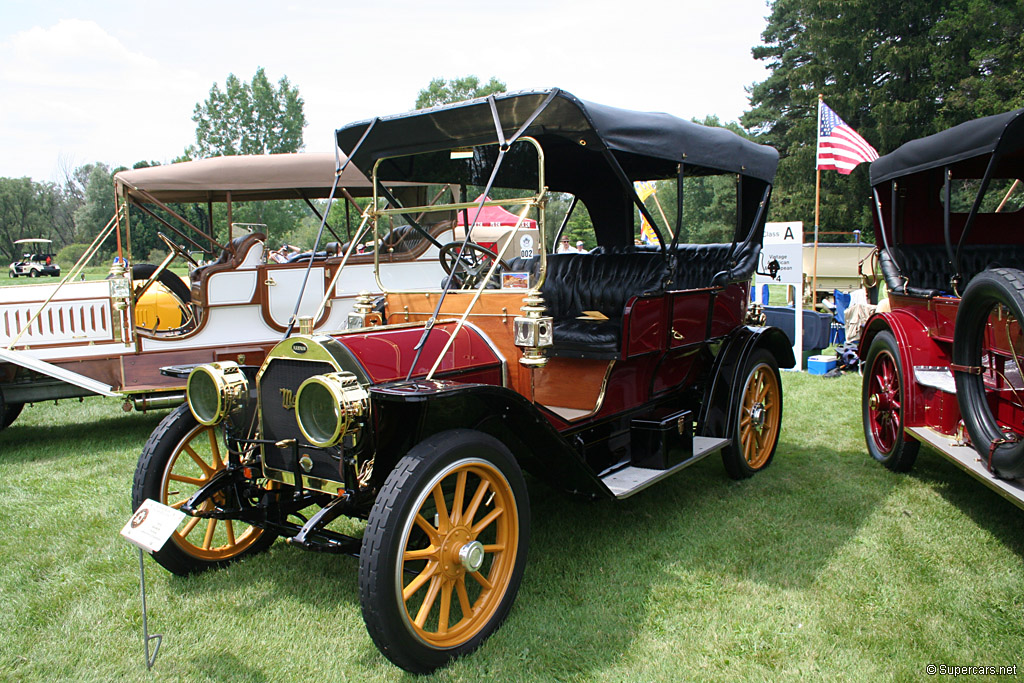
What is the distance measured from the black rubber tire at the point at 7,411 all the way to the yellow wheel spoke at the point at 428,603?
510 cm

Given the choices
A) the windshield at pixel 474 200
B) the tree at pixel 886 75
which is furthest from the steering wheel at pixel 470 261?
the tree at pixel 886 75

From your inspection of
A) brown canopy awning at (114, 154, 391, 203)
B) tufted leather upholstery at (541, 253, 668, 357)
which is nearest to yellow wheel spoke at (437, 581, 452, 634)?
tufted leather upholstery at (541, 253, 668, 357)

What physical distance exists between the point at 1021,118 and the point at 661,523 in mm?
2809

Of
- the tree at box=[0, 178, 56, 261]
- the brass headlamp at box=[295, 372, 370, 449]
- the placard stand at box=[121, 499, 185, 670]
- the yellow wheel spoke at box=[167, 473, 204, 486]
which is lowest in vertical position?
the yellow wheel spoke at box=[167, 473, 204, 486]

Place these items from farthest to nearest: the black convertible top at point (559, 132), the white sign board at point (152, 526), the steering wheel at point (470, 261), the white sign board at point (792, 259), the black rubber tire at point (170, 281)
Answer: the white sign board at point (792, 259) → the black rubber tire at point (170, 281) → the steering wheel at point (470, 261) → the black convertible top at point (559, 132) → the white sign board at point (152, 526)

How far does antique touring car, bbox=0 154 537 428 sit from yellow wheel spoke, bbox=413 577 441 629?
349 cm

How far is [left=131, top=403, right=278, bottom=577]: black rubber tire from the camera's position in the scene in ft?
10.2

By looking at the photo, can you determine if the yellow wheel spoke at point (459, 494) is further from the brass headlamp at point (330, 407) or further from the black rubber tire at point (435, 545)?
the brass headlamp at point (330, 407)

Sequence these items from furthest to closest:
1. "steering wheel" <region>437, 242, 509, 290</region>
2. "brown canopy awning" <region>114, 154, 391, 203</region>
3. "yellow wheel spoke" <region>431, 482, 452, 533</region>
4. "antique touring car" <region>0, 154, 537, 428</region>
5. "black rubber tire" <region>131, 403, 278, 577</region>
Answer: "brown canopy awning" <region>114, 154, 391, 203</region> < "antique touring car" <region>0, 154, 537, 428</region> < "steering wheel" <region>437, 242, 509, 290</region> < "black rubber tire" <region>131, 403, 278, 577</region> < "yellow wheel spoke" <region>431, 482, 452, 533</region>

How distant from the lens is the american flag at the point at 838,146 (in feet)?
28.5

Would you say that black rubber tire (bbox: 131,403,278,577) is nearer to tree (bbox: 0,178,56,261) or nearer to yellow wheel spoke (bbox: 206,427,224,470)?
yellow wheel spoke (bbox: 206,427,224,470)

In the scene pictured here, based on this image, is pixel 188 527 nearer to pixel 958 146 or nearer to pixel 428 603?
pixel 428 603

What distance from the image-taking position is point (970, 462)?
11.7ft

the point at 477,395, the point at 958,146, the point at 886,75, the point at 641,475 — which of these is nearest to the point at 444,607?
the point at 477,395
